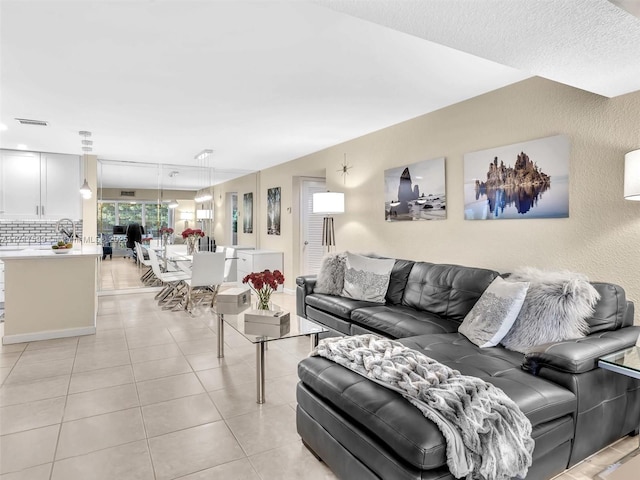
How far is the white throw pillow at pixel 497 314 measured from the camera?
8.19ft

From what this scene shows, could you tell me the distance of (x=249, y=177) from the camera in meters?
8.35

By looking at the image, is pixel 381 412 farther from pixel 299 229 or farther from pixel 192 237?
pixel 192 237

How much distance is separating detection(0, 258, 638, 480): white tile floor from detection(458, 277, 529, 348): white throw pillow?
2.59 ft

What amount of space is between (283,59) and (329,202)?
2.50 m

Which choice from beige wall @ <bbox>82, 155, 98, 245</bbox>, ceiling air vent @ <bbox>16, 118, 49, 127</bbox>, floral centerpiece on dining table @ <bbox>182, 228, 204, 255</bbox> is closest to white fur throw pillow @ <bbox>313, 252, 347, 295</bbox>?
floral centerpiece on dining table @ <bbox>182, 228, 204, 255</bbox>

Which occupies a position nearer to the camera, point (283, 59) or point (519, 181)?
point (283, 59)

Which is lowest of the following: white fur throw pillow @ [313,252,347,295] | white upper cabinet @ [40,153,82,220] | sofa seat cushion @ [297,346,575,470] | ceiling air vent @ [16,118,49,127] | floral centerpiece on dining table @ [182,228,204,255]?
sofa seat cushion @ [297,346,575,470]

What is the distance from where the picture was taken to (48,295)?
14.0 feet

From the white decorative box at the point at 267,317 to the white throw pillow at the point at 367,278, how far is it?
44.3 inches

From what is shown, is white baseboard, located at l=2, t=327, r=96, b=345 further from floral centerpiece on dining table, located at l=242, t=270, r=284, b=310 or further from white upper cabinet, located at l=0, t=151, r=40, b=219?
white upper cabinet, located at l=0, t=151, r=40, b=219

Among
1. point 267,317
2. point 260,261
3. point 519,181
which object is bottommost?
point 267,317

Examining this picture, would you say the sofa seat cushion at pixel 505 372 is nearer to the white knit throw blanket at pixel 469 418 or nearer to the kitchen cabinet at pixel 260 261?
the white knit throw blanket at pixel 469 418

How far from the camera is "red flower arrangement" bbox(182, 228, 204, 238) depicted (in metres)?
7.27

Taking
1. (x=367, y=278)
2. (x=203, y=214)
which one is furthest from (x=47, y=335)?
(x=203, y=214)
